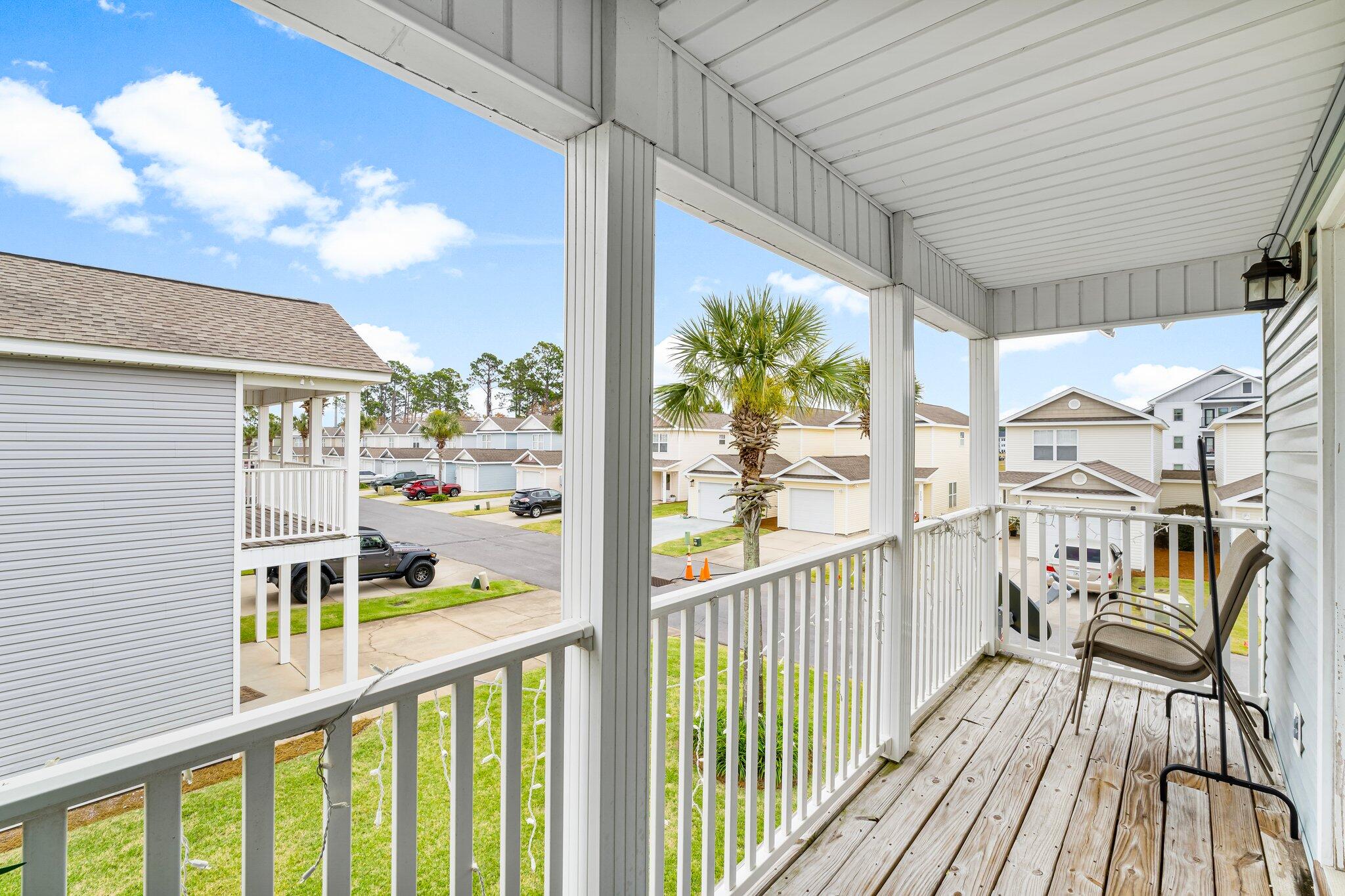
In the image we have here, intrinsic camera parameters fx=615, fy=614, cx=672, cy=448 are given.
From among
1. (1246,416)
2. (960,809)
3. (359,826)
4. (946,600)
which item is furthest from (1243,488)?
(359,826)

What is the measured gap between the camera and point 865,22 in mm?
1520

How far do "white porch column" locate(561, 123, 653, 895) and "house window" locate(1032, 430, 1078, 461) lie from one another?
3368 millimetres

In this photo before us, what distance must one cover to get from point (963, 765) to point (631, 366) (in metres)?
2.41

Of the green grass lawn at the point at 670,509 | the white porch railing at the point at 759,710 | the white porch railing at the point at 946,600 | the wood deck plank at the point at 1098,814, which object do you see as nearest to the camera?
the green grass lawn at the point at 670,509

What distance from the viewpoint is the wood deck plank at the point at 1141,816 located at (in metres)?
1.97

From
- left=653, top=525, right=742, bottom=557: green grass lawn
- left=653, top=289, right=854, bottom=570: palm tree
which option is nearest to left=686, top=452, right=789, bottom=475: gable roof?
left=653, top=289, right=854, bottom=570: palm tree

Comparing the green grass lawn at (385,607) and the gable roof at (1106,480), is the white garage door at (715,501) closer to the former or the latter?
the green grass lawn at (385,607)

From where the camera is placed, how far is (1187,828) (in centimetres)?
224

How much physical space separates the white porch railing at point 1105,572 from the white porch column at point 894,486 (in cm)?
123

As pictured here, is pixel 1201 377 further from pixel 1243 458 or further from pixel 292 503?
pixel 292 503

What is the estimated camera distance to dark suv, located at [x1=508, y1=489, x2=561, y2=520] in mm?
1256

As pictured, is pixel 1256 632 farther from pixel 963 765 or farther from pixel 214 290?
pixel 214 290

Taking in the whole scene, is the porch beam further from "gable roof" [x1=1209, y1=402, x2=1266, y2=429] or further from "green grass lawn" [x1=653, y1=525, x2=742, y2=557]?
"green grass lawn" [x1=653, y1=525, x2=742, y2=557]

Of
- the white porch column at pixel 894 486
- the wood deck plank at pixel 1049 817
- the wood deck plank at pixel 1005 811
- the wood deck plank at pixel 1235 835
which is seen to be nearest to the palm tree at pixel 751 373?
the white porch column at pixel 894 486
